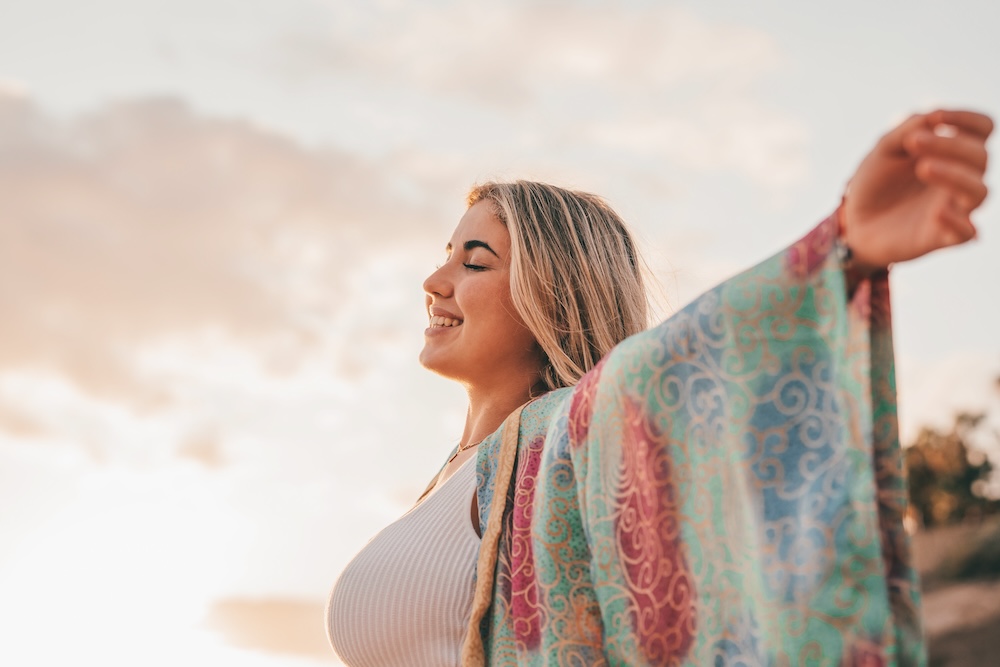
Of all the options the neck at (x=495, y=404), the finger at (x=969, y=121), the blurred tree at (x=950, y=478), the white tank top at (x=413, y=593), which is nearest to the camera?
A: the finger at (x=969, y=121)

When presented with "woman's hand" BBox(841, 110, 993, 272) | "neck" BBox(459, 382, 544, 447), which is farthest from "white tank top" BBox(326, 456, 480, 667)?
"woman's hand" BBox(841, 110, 993, 272)

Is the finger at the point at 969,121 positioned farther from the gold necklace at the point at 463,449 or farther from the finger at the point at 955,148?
the gold necklace at the point at 463,449

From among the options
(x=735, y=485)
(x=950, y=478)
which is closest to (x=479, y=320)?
(x=735, y=485)

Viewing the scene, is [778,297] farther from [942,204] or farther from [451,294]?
[451,294]

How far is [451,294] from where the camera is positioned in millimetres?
3066

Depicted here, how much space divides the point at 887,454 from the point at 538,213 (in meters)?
1.68

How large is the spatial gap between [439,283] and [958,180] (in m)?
1.90

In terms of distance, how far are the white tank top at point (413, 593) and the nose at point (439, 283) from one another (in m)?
0.65

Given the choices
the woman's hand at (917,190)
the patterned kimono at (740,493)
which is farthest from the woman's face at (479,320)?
the woman's hand at (917,190)

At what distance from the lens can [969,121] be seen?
1.33 meters

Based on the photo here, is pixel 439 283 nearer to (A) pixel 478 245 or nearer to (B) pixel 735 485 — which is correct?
(A) pixel 478 245

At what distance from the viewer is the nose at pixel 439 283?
3.06m

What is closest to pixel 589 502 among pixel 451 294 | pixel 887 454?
pixel 887 454

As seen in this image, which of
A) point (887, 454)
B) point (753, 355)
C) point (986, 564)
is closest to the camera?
point (887, 454)
